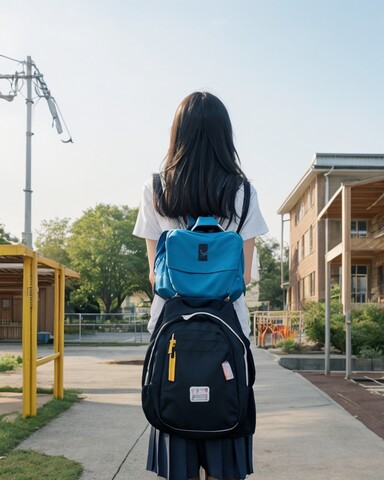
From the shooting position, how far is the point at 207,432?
2.36 metres

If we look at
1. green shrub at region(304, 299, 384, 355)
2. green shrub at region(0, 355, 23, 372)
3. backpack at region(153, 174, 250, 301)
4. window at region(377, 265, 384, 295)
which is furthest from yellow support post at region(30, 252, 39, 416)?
window at region(377, 265, 384, 295)

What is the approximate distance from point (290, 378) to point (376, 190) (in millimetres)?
5163

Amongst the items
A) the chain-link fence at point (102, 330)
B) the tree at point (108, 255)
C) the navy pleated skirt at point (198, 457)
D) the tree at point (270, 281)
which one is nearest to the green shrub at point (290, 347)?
the chain-link fence at point (102, 330)

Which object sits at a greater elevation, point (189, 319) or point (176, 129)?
point (176, 129)

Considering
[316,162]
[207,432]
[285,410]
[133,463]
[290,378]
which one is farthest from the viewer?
[316,162]

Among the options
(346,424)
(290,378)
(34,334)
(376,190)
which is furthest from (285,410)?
(376,190)

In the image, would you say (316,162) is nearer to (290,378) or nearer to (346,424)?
(290,378)

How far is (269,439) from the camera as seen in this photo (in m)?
6.76

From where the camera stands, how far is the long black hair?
2.65 m

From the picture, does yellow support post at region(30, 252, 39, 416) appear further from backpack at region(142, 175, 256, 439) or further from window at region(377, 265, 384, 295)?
window at region(377, 265, 384, 295)

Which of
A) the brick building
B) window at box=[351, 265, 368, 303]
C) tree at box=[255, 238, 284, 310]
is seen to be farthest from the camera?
tree at box=[255, 238, 284, 310]

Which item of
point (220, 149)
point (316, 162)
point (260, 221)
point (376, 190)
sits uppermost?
point (316, 162)

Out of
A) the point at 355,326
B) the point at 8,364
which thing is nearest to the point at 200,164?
the point at 8,364

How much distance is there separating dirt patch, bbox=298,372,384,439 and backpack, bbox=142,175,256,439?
5221 millimetres
